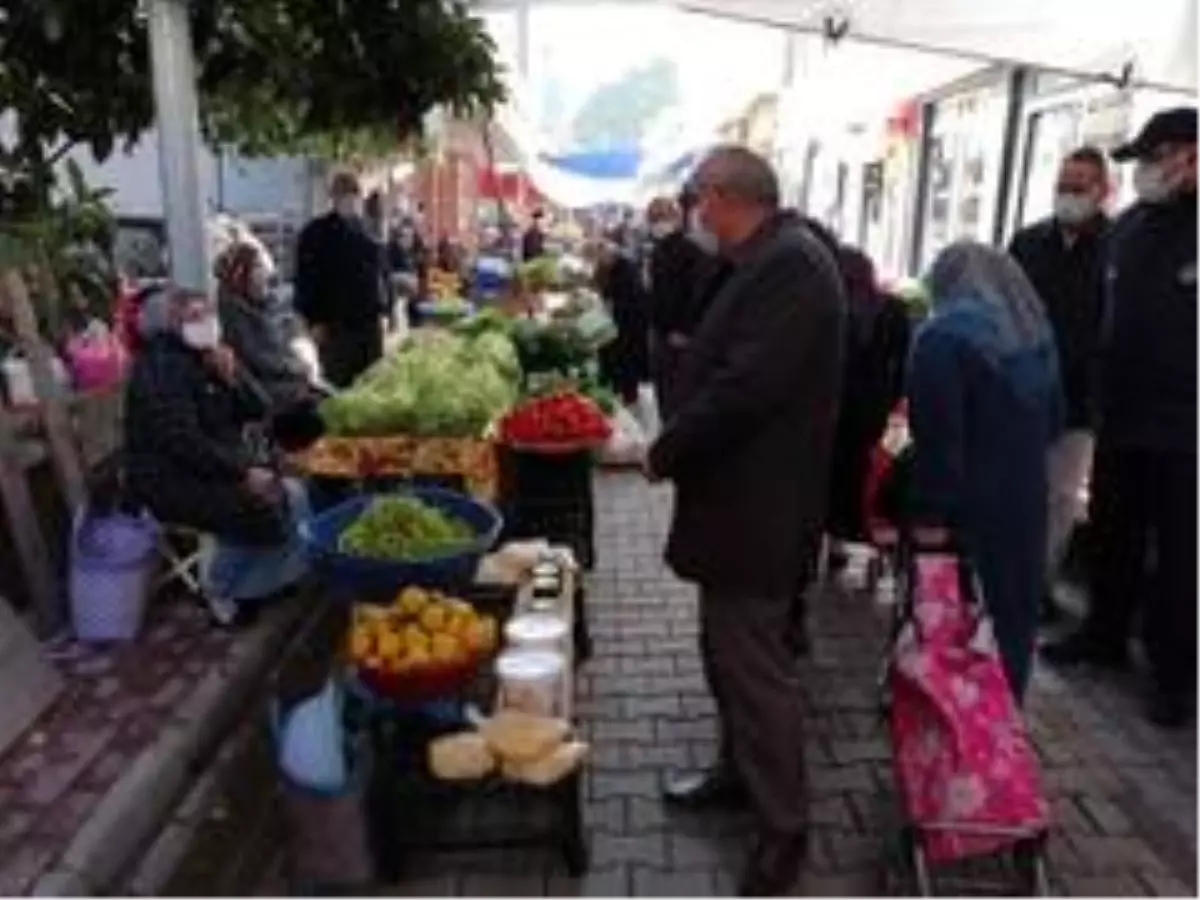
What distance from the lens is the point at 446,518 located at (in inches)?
185

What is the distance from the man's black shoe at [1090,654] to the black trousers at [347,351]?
5.53 meters

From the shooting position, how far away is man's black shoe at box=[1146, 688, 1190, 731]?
15.6 ft

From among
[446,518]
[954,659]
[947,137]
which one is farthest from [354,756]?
[947,137]

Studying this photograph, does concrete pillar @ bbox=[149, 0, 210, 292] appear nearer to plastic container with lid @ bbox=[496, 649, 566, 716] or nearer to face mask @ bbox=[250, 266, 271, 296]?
face mask @ bbox=[250, 266, 271, 296]

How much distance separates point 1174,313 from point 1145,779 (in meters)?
1.56

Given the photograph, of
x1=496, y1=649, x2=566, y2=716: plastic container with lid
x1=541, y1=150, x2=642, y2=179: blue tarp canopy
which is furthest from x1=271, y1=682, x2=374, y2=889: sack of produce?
x1=541, y1=150, x2=642, y2=179: blue tarp canopy

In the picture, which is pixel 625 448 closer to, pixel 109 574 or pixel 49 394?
pixel 49 394

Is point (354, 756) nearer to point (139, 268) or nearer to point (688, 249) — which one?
point (688, 249)

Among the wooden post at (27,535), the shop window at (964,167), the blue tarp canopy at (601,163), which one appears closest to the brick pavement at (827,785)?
the wooden post at (27,535)

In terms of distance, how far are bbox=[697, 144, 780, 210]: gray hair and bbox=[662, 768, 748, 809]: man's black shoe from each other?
181 cm

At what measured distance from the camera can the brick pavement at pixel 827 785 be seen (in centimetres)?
373

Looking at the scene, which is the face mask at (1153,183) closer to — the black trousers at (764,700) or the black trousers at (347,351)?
the black trousers at (764,700)

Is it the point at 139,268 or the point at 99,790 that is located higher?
the point at 139,268

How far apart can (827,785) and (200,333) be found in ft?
8.94
